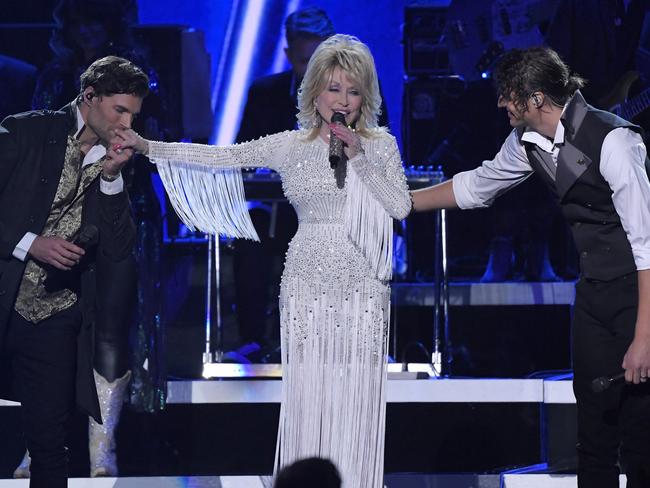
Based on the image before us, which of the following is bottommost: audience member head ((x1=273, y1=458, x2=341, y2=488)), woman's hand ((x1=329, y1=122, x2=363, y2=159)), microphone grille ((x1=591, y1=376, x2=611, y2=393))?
audience member head ((x1=273, y1=458, x2=341, y2=488))

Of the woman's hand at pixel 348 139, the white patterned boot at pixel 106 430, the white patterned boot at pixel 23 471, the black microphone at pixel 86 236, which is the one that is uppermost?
the woman's hand at pixel 348 139

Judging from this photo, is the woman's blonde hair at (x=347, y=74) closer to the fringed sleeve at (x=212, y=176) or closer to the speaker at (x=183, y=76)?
the fringed sleeve at (x=212, y=176)

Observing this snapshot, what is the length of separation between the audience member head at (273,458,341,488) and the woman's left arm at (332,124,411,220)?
62.9 inches

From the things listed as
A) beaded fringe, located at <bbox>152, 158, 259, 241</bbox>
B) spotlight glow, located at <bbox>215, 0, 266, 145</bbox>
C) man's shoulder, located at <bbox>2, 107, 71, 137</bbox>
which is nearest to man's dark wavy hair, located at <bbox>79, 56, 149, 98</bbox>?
man's shoulder, located at <bbox>2, 107, 71, 137</bbox>

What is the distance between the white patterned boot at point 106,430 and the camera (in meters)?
4.26

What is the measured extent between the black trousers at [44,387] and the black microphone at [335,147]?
1.03 meters

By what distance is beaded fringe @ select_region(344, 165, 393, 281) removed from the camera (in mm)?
3186

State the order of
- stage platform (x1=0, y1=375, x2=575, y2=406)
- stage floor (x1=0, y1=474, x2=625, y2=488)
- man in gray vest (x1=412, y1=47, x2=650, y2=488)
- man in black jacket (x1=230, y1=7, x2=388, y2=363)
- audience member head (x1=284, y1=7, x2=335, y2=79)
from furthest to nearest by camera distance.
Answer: audience member head (x1=284, y1=7, x2=335, y2=79) → man in black jacket (x1=230, y1=7, x2=388, y2=363) → stage platform (x1=0, y1=375, x2=575, y2=406) → stage floor (x1=0, y1=474, x2=625, y2=488) → man in gray vest (x1=412, y1=47, x2=650, y2=488)

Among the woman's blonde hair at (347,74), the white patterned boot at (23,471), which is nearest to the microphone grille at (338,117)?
the woman's blonde hair at (347,74)

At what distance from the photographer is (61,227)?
3.36 m

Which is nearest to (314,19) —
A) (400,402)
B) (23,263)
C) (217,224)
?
(400,402)

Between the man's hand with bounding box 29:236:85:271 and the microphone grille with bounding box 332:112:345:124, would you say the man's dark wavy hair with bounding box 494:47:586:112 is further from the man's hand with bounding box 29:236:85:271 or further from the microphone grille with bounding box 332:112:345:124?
the man's hand with bounding box 29:236:85:271

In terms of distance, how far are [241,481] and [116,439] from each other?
1.94 feet

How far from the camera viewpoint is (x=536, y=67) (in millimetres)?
3012
